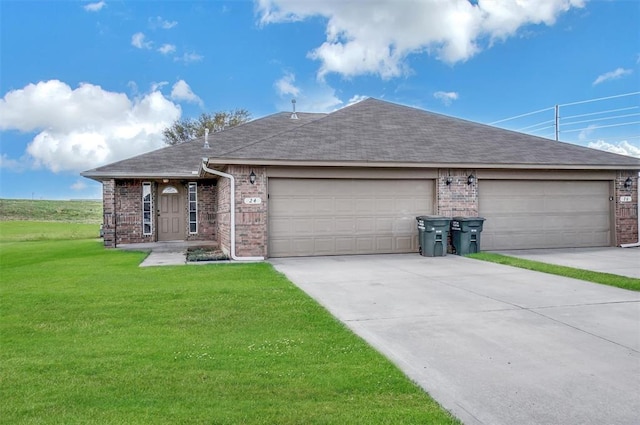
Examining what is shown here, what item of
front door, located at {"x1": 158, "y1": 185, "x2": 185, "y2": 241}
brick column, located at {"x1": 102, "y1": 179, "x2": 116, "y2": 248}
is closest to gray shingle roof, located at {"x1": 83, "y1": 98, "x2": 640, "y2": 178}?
brick column, located at {"x1": 102, "y1": 179, "x2": 116, "y2": 248}

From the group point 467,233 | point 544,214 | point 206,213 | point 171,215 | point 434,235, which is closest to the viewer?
point 434,235

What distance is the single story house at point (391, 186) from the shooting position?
1138 centimetres

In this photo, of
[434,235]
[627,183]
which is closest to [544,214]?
[627,183]

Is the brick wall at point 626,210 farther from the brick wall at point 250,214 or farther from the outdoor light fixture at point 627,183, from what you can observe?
the brick wall at point 250,214

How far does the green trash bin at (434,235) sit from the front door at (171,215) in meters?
9.01

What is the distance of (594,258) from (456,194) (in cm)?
363

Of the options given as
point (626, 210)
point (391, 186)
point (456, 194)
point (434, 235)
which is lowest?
point (434, 235)

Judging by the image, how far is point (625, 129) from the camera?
85.0 ft

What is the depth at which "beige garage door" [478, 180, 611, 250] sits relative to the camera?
42.4 ft

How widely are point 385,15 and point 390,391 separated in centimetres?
1354

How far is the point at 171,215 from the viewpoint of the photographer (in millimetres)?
16422

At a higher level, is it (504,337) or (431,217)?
(431,217)

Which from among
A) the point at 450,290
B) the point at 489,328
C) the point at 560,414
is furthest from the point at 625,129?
the point at 560,414

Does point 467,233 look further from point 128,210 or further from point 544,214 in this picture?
point 128,210
